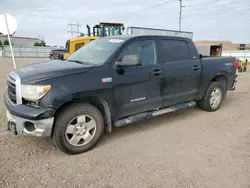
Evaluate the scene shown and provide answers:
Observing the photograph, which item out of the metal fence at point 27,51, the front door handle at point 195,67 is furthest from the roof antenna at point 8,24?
the metal fence at point 27,51

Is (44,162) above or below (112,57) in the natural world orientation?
below

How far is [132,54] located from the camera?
145 inches

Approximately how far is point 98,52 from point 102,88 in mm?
896

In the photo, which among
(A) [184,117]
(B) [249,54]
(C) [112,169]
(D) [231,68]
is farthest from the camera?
(B) [249,54]

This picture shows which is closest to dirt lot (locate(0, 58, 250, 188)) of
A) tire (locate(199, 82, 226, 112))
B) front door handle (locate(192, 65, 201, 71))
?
tire (locate(199, 82, 226, 112))

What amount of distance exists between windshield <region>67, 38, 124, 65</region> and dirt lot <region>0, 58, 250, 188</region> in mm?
1473

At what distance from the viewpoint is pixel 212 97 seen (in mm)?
5301

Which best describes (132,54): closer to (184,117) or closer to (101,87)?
(101,87)

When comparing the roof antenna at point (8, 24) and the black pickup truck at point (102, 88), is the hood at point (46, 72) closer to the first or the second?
the black pickup truck at point (102, 88)

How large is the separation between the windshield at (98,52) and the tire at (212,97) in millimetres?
2748

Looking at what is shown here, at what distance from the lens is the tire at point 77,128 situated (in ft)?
9.93

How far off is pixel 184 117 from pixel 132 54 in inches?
90.0

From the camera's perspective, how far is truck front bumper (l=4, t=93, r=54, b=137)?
2.82 m

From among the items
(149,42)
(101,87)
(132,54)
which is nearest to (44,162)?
(101,87)
